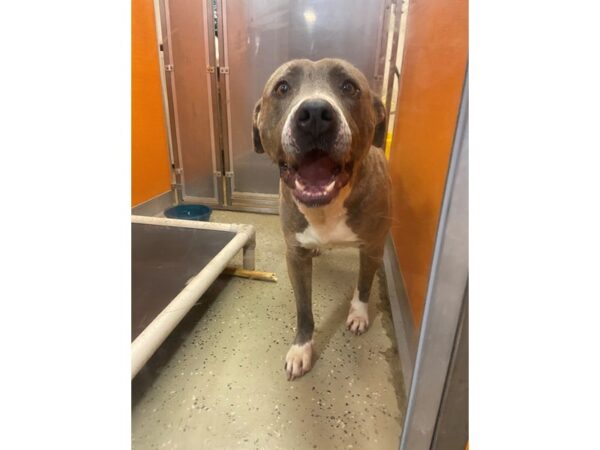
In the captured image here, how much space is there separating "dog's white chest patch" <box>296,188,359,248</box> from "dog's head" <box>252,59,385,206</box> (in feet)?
0.47

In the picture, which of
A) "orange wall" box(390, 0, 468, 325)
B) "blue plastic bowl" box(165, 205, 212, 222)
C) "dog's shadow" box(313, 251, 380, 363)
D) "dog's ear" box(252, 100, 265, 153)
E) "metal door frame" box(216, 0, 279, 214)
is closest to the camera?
"orange wall" box(390, 0, 468, 325)

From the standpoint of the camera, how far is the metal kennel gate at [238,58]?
1.31 m

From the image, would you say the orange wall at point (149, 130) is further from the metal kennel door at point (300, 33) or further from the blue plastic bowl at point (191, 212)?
the metal kennel door at point (300, 33)

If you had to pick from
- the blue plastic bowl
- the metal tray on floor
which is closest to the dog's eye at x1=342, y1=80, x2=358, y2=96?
the metal tray on floor

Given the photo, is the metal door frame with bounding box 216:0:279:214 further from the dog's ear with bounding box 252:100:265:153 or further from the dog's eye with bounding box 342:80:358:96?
the dog's eye with bounding box 342:80:358:96

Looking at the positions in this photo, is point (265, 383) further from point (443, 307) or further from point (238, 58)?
point (238, 58)

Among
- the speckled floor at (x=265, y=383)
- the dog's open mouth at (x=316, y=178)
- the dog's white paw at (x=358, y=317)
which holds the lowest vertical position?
the speckled floor at (x=265, y=383)

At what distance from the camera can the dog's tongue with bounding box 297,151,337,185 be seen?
3.29 ft

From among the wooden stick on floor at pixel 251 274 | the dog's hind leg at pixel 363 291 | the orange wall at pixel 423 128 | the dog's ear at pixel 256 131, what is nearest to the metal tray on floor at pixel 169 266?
the wooden stick on floor at pixel 251 274

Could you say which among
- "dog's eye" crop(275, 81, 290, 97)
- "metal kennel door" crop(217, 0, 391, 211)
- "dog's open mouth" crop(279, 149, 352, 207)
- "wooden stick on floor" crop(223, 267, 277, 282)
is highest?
"metal kennel door" crop(217, 0, 391, 211)

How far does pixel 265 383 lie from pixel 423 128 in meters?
1.03

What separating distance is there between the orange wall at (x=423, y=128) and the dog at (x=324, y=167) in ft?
0.33

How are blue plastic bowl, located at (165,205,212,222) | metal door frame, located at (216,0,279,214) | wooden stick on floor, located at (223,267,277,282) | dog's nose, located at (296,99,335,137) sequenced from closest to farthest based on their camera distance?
dog's nose, located at (296,99,335,137) < metal door frame, located at (216,0,279,214) < wooden stick on floor, located at (223,267,277,282) < blue plastic bowl, located at (165,205,212,222)
